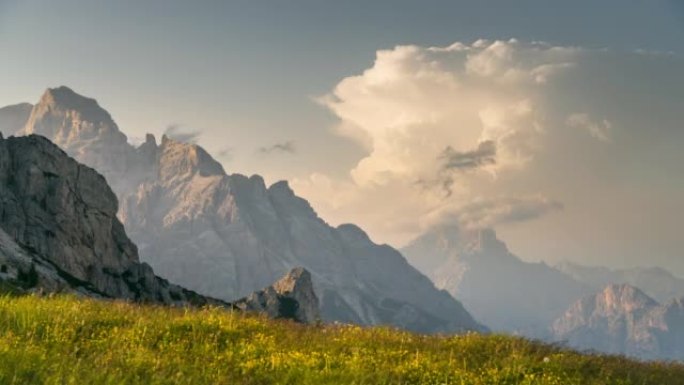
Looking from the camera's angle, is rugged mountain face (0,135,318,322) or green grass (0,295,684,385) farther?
rugged mountain face (0,135,318,322)

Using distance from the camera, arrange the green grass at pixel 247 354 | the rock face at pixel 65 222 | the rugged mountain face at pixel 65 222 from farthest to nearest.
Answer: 1. the rock face at pixel 65 222
2. the rugged mountain face at pixel 65 222
3. the green grass at pixel 247 354

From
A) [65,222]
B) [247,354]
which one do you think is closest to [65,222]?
[65,222]

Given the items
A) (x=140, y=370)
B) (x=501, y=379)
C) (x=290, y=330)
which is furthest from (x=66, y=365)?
(x=501, y=379)

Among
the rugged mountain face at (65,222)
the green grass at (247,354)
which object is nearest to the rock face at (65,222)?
the rugged mountain face at (65,222)

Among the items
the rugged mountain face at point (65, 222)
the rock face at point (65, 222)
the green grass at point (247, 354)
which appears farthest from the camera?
the rock face at point (65, 222)

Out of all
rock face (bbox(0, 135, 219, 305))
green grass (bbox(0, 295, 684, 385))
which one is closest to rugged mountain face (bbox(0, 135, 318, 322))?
rock face (bbox(0, 135, 219, 305))

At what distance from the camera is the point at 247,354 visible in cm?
1299

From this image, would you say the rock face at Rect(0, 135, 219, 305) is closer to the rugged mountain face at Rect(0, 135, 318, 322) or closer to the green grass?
the rugged mountain face at Rect(0, 135, 318, 322)

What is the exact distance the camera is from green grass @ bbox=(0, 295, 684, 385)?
10.1 meters

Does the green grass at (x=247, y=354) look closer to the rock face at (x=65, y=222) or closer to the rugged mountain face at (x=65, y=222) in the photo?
the rugged mountain face at (x=65, y=222)

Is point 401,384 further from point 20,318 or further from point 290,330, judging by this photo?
point 20,318

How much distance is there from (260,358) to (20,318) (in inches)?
220

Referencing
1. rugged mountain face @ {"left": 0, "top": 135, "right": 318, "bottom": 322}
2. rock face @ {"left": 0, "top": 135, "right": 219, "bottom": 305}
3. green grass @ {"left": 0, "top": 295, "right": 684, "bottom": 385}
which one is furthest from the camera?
rock face @ {"left": 0, "top": 135, "right": 219, "bottom": 305}

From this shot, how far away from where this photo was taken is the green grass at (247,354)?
10.1 m
